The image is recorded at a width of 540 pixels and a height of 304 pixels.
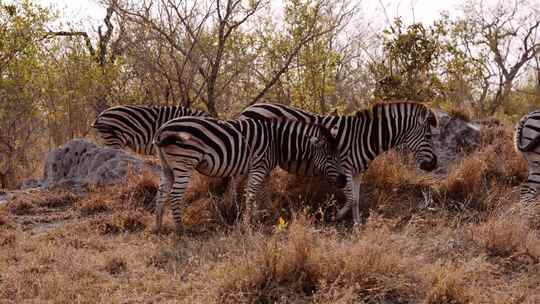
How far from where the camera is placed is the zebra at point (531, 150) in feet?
24.8

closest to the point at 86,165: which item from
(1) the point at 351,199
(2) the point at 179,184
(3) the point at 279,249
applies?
(2) the point at 179,184

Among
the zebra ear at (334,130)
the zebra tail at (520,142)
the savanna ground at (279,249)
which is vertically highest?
the zebra ear at (334,130)

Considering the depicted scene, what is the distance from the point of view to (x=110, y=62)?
15516mm

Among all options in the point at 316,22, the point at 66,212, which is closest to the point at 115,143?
the point at 66,212

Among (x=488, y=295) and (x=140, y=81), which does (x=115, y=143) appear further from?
(x=488, y=295)

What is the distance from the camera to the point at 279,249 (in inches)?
202

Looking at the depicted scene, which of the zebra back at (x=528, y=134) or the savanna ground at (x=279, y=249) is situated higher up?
the zebra back at (x=528, y=134)

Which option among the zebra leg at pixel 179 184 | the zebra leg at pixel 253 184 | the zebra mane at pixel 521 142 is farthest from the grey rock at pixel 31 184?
the zebra mane at pixel 521 142

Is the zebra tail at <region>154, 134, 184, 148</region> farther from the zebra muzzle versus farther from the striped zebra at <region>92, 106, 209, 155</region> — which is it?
the striped zebra at <region>92, 106, 209, 155</region>

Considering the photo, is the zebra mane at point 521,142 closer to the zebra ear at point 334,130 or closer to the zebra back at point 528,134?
the zebra back at point 528,134

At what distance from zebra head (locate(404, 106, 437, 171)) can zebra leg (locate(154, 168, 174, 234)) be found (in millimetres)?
3384

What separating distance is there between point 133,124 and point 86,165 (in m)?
1.23

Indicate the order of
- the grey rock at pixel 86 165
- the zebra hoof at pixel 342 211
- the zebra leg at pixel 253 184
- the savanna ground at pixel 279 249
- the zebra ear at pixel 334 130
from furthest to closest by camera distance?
the grey rock at pixel 86 165 < the zebra ear at pixel 334 130 < the zebra hoof at pixel 342 211 < the zebra leg at pixel 253 184 < the savanna ground at pixel 279 249

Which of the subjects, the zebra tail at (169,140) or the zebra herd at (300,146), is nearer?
the zebra tail at (169,140)
